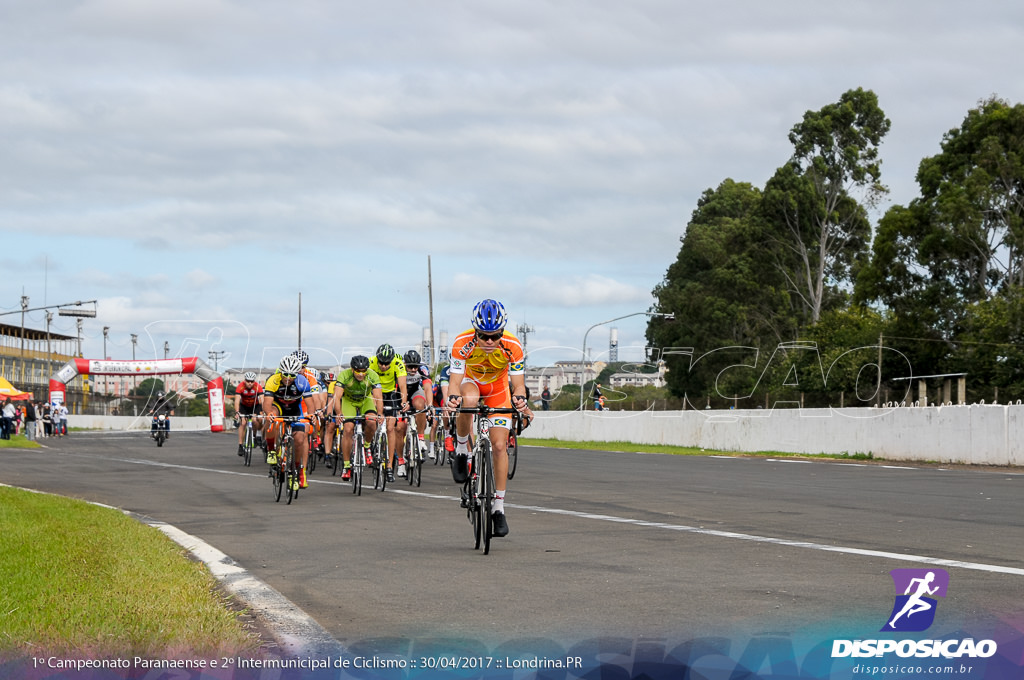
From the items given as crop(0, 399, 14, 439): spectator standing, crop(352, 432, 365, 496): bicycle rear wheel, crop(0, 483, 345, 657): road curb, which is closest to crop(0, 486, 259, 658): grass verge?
crop(0, 483, 345, 657): road curb

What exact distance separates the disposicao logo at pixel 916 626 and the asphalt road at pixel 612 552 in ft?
0.35

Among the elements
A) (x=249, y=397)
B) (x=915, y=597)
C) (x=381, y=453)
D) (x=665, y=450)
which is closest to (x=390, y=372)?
(x=381, y=453)

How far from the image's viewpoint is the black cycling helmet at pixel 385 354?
17719 mm

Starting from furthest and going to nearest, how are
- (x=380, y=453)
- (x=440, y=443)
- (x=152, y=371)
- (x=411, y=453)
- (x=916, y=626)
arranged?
(x=152, y=371) < (x=440, y=443) < (x=411, y=453) < (x=380, y=453) < (x=916, y=626)

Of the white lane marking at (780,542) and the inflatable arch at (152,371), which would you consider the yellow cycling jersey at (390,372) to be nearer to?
the white lane marking at (780,542)

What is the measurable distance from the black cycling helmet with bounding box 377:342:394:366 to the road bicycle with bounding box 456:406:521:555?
293 inches

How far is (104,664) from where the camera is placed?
5094mm

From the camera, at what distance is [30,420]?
48281mm

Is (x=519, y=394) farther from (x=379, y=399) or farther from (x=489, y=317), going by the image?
(x=379, y=399)

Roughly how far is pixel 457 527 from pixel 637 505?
3242 mm

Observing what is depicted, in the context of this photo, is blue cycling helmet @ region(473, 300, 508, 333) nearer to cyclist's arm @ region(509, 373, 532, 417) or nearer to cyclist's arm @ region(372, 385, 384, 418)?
cyclist's arm @ region(509, 373, 532, 417)

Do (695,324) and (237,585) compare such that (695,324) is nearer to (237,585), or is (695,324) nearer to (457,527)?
(457,527)

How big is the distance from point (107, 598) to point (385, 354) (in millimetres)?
11004

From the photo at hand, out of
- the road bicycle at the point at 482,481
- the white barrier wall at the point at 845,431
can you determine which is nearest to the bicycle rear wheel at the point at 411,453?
the road bicycle at the point at 482,481
